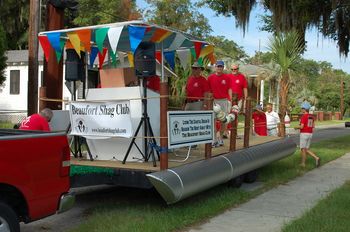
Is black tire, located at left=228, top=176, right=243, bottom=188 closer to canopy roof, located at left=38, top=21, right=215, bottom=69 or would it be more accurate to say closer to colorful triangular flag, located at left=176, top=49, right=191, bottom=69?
canopy roof, located at left=38, top=21, right=215, bottom=69

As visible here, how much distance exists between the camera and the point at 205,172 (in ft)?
24.6

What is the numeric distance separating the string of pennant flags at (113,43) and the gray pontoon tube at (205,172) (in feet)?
6.26

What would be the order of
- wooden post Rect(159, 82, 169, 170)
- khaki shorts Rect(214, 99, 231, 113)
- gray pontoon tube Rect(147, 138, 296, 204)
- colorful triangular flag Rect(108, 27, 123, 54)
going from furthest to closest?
khaki shorts Rect(214, 99, 231, 113)
colorful triangular flag Rect(108, 27, 123, 54)
wooden post Rect(159, 82, 169, 170)
gray pontoon tube Rect(147, 138, 296, 204)

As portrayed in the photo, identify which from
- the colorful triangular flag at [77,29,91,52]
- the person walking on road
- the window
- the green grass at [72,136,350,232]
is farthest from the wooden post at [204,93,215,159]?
the window

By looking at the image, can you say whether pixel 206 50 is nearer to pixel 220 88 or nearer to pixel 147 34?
pixel 220 88

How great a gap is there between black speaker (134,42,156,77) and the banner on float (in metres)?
0.57

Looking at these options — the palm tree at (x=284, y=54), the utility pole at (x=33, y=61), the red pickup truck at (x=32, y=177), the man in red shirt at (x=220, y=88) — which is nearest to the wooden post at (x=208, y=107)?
the man in red shirt at (x=220, y=88)

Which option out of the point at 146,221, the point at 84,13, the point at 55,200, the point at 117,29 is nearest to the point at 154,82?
the point at 117,29

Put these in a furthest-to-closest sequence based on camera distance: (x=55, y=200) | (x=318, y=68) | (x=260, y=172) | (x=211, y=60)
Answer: (x=318, y=68) < (x=260, y=172) < (x=211, y=60) < (x=55, y=200)

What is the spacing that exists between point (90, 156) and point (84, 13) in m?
29.7

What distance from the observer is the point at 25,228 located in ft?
21.6

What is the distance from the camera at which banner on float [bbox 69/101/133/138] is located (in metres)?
7.33

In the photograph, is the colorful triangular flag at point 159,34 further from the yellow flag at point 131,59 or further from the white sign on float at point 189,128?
the white sign on float at point 189,128

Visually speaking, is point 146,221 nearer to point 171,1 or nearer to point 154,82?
point 154,82
